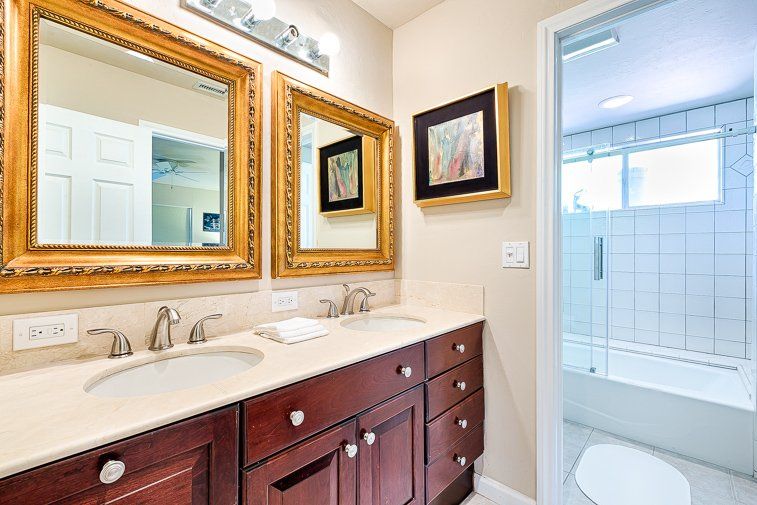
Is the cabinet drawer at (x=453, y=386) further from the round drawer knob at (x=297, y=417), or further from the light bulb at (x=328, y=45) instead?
the light bulb at (x=328, y=45)

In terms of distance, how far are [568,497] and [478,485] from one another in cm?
46

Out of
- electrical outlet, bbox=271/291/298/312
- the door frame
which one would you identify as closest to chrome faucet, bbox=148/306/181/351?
electrical outlet, bbox=271/291/298/312

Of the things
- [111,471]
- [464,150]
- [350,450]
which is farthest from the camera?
[464,150]

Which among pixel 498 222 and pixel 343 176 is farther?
pixel 343 176

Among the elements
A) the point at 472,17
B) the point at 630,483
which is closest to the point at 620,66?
the point at 472,17

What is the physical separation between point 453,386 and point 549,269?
0.65m

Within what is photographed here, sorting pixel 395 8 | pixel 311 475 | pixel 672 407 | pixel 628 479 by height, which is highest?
pixel 395 8

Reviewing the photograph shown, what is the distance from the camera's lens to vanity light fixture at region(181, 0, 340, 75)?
1276 mm

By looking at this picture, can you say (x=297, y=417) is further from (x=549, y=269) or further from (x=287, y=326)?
(x=549, y=269)

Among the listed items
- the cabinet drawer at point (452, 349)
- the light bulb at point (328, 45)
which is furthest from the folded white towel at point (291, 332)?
the light bulb at point (328, 45)

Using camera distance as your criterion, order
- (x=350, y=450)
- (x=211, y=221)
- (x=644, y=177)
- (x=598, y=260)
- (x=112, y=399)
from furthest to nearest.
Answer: (x=644, y=177) → (x=598, y=260) → (x=211, y=221) → (x=350, y=450) → (x=112, y=399)

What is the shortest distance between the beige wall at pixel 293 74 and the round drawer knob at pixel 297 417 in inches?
25.1

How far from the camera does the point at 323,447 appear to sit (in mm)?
961

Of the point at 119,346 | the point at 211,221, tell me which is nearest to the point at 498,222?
the point at 211,221
